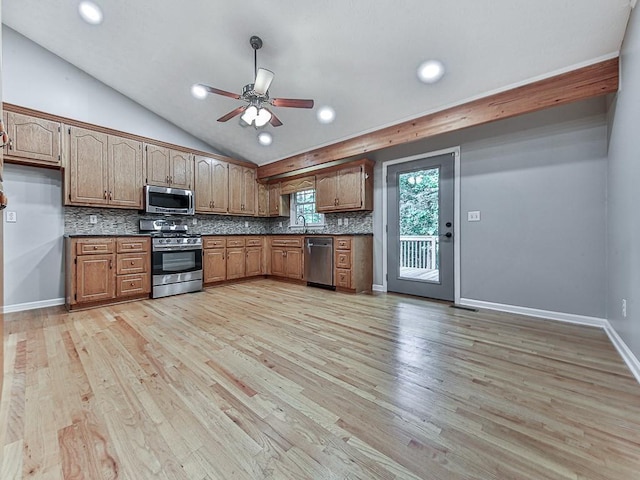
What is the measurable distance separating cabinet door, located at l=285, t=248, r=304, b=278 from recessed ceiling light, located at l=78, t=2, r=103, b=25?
3.93 m

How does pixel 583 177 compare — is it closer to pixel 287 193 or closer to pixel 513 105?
pixel 513 105

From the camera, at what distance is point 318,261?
466cm

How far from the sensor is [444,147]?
12.0 ft

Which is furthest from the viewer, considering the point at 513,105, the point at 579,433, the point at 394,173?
the point at 394,173

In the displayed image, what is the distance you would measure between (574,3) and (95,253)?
17.3 feet

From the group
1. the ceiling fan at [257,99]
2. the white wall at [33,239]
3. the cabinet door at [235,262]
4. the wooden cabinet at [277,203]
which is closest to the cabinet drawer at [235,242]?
the cabinet door at [235,262]

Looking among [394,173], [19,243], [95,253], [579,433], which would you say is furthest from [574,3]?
[19,243]

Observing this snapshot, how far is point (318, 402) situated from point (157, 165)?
14.1 feet

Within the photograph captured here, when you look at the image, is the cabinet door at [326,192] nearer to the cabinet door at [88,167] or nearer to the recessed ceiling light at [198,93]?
the recessed ceiling light at [198,93]

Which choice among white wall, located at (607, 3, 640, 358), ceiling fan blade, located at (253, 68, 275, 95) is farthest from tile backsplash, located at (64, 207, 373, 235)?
white wall, located at (607, 3, 640, 358)

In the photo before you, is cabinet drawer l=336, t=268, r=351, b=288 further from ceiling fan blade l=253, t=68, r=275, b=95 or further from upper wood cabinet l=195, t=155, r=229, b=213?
ceiling fan blade l=253, t=68, r=275, b=95

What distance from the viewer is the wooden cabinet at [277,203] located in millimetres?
5691

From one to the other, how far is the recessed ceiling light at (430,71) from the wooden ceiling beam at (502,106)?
0.42 metres

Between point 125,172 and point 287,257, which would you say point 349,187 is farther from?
point 125,172
